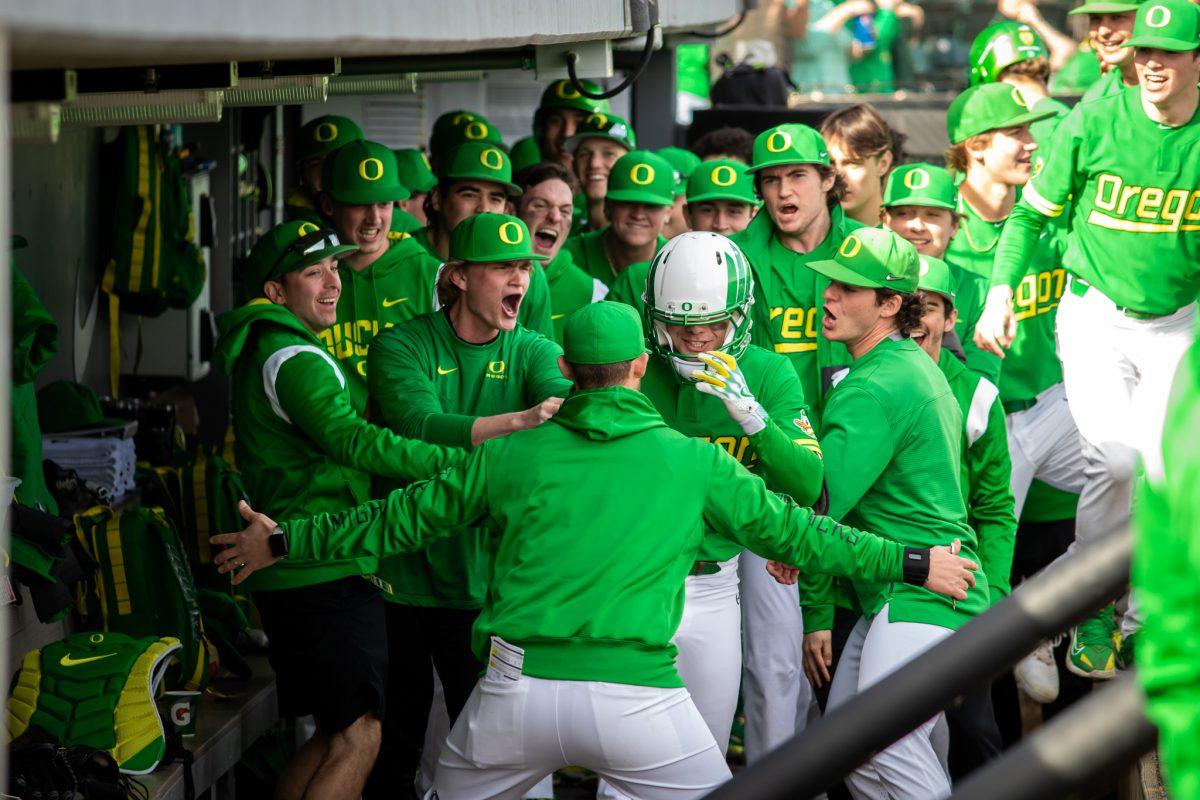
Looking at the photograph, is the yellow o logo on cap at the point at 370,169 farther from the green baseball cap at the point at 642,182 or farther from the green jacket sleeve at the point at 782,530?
the green jacket sleeve at the point at 782,530

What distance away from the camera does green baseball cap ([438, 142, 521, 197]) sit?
693 cm

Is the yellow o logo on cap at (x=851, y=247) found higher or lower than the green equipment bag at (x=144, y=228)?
lower

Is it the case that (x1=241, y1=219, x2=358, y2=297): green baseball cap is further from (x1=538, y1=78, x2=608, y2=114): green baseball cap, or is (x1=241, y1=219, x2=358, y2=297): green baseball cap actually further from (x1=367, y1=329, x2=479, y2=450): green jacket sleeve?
(x1=538, y1=78, x2=608, y2=114): green baseball cap

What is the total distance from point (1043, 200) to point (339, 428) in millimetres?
3250

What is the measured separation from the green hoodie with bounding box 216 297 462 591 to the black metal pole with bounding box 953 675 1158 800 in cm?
309

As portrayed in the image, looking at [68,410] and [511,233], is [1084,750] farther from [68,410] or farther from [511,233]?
[68,410]

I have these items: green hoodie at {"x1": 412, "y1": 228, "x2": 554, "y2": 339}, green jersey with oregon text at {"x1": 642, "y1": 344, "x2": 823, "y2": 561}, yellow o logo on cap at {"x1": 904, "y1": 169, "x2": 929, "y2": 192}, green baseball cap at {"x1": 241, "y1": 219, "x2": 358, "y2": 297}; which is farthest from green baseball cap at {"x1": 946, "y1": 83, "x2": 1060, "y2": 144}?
green baseball cap at {"x1": 241, "y1": 219, "x2": 358, "y2": 297}

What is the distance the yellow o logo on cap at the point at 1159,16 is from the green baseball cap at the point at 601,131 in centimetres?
301

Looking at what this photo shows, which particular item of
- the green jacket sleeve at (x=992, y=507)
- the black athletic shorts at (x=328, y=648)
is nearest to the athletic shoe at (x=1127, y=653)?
the green jacket sleeve at (x=992, y=507)

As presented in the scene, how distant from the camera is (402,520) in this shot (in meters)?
4.48

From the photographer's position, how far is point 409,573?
222 inches

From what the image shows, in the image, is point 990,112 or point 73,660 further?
point 990,112

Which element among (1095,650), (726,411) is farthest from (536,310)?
(1095,650)

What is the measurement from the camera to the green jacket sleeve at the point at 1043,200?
6.78m
